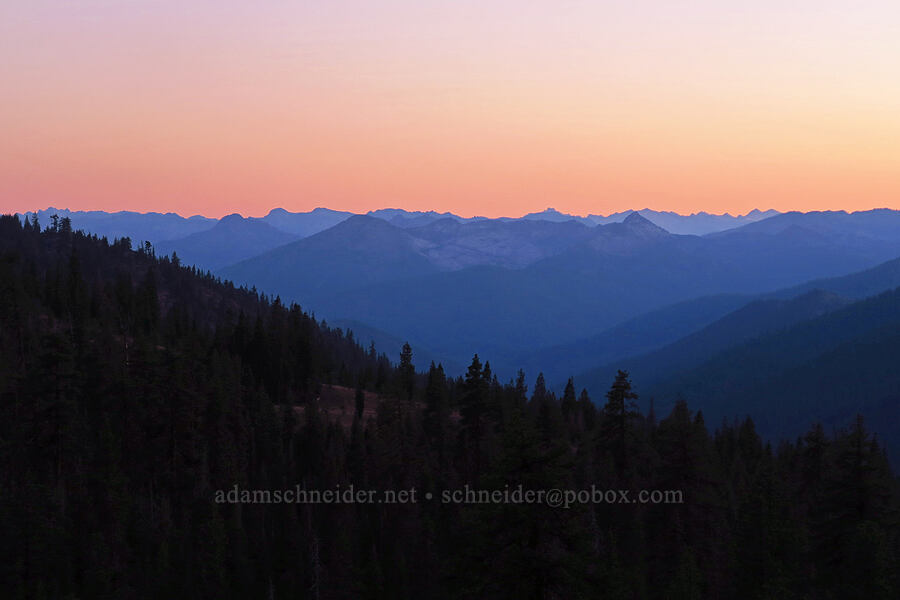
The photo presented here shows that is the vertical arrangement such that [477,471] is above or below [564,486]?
below

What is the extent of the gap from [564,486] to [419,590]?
3467cm

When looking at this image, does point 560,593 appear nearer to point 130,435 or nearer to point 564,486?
point 564,486

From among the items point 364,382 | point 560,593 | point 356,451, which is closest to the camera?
point 560,593

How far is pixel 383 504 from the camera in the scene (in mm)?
67250

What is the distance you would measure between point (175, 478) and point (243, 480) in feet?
20.6

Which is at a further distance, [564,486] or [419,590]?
[419,590]

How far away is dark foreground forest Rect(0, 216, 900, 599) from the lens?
26156 millimetres

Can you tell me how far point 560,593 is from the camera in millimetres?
24094

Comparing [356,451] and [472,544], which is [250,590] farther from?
[472,544]

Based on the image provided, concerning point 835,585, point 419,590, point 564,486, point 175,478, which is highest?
point 564,486

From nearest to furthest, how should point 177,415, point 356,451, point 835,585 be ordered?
point 835,585, point 177,415, point 356,451

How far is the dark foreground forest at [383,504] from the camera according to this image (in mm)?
26156

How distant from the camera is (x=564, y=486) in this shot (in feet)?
81.8

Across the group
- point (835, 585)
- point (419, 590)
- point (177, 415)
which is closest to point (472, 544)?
point (835, 585)
